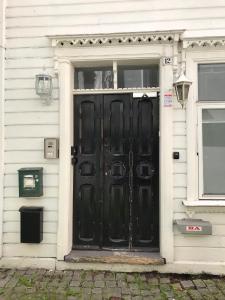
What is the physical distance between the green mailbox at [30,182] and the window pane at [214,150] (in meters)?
2.29

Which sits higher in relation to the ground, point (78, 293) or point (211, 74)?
point (211, 74)

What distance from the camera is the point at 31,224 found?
15.1 feet

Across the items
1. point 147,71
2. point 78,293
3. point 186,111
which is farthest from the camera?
point 147,71

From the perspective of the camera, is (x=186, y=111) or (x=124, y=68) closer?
(x=186, y=111)

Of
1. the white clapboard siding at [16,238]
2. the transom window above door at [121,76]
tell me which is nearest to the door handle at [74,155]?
the transom window above door at [121,76]

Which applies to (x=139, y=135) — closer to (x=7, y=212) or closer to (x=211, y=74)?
(x=211, y=74)

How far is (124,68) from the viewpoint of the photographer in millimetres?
4898

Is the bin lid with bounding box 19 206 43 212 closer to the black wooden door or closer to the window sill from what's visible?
the black wooden door

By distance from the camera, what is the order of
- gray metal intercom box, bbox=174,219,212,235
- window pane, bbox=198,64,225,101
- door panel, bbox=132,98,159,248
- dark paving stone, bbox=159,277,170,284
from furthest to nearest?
door panel, bbox=132,98,159,248 → window pane, bbox=198,64,225,101 → gray metal intercom box, bbox=174,219,212,235 → dark paving stone, bbox=159,277,170,284

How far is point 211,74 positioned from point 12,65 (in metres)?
2.84

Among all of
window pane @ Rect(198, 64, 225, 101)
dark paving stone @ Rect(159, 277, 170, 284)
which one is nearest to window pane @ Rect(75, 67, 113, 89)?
window pane @ Rect(198, 64, 225, 101)

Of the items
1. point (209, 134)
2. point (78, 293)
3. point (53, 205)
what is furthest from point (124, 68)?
point (78, 293)

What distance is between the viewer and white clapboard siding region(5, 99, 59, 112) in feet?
15.6

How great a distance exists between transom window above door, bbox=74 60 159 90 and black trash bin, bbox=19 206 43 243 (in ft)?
6.19
